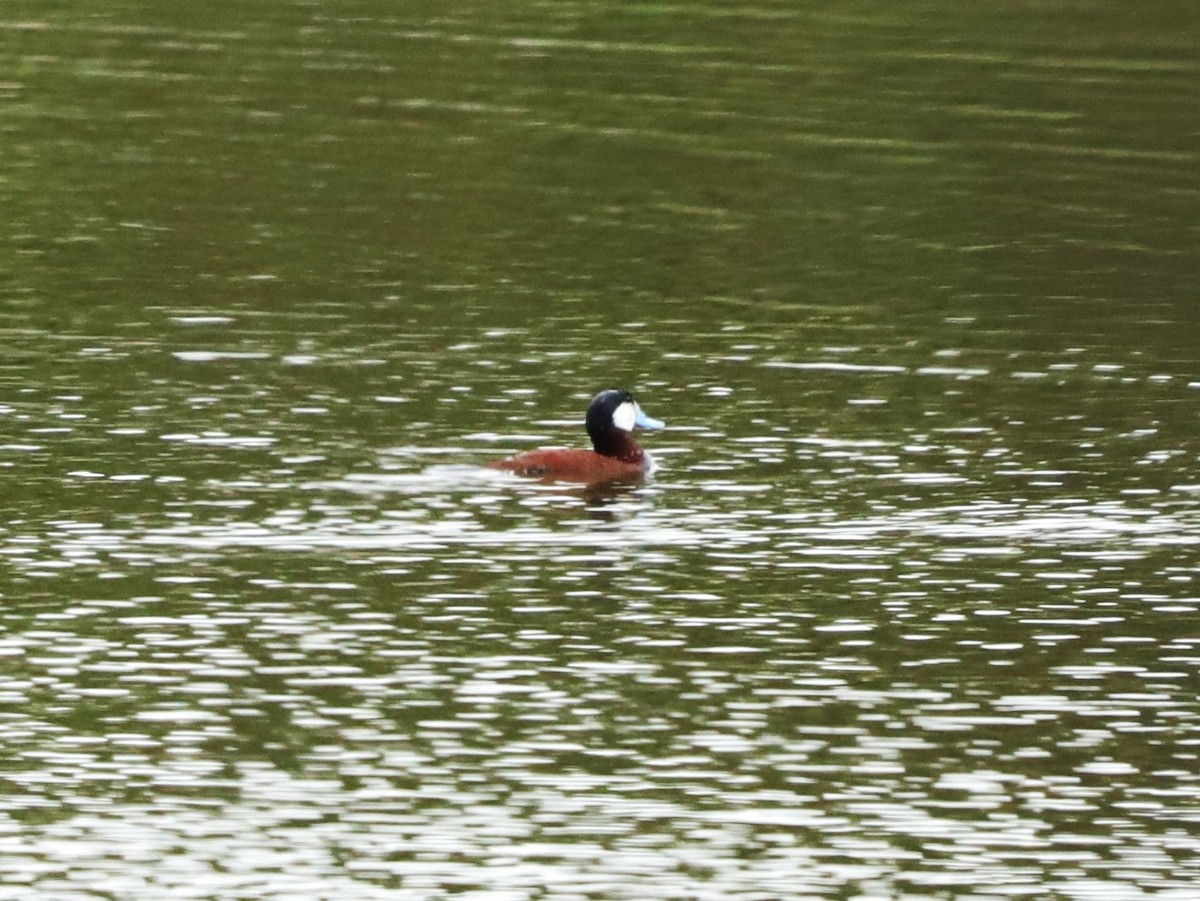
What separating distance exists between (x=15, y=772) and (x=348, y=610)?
324 cm

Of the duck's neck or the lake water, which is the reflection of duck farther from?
the lake water

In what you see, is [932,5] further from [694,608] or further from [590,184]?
[694,608]

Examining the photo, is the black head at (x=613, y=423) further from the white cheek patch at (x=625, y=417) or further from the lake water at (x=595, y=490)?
the lake water at (x=595, y=490)

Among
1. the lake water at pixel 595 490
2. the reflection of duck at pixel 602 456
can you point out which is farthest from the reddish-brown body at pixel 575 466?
the lake water at pixel 595 490

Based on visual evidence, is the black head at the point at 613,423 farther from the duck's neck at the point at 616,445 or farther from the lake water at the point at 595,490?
the lake water at the point at 595,490

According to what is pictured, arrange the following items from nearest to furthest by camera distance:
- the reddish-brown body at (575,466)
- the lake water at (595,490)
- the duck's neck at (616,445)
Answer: the lake water at (595,490), the reddish-brown body at (575,466), the duck's neck at (616,445)

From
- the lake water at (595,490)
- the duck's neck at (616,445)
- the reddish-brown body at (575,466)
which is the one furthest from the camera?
the duck's neck at (616,445)

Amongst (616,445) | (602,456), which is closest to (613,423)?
(616,445)

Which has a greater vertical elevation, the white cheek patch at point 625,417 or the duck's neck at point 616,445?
the white cheek patch at point 625,417

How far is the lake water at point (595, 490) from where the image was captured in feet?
46.8

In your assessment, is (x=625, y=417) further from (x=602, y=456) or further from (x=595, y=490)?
(x=595, y=490)

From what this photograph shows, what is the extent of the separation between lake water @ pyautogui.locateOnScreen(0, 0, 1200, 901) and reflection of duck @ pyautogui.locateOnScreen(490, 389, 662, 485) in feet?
0.53

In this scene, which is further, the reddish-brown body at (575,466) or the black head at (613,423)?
the black head at (613,423)

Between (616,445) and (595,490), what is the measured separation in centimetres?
40
